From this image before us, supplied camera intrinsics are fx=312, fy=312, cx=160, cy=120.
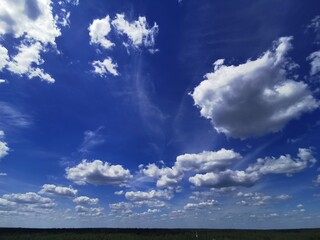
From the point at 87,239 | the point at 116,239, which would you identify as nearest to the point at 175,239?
the point at 116,239

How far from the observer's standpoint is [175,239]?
11756 cm

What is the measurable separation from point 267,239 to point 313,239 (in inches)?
703

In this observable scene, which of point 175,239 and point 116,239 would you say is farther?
point 175,239

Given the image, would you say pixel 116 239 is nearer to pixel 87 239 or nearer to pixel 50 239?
pixel 87 239

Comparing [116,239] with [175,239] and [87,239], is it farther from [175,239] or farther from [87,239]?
[175,239]

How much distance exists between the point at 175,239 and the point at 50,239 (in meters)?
45.1

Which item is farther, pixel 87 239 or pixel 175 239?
pixel 175 239

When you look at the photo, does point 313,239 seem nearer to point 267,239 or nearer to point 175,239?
point 267,239

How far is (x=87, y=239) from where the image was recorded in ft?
359

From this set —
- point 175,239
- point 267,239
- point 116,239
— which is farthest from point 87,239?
point 267,239

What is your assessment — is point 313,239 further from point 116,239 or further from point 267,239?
point 116,239

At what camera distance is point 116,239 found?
108 meters

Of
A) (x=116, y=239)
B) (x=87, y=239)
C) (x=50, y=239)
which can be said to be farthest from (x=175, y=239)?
(x=50, y=239)

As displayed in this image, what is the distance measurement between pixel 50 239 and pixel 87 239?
12966mm
